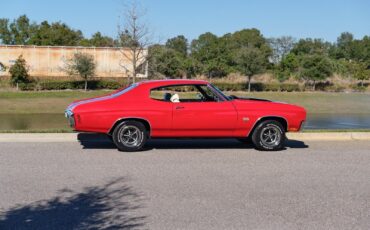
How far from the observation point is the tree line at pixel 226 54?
49.3 m

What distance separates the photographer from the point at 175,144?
1138cm

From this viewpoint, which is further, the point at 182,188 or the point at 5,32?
the point at 5,32

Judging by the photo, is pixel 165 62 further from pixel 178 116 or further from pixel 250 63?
pixel 178 116

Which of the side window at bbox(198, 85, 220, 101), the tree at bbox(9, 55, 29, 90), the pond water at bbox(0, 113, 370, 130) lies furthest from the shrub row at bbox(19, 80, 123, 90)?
the side window at bbox(198, 85, 220, 101)

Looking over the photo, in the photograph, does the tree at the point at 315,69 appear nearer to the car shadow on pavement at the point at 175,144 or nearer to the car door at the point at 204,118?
the car shadow on pavement at the point at 175,144

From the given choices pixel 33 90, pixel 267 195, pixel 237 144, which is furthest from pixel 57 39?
pixel 267 195

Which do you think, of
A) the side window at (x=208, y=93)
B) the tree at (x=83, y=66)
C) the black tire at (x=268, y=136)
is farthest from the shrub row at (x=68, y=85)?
the black tire at (x=268, y=136)

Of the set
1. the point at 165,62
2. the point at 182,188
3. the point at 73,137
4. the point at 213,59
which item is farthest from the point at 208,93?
the point at 213,59

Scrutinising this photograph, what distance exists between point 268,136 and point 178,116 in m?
1.87

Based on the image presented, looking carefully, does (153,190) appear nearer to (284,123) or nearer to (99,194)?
(99,194)

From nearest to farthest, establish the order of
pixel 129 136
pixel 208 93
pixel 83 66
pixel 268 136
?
1. pixel 129 136
2. pixel 268 136
3. pixel 208 93
4. pixel 83 66

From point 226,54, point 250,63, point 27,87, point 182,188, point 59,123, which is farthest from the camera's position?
point 226,54

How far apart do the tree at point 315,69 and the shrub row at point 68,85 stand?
63.9 feet

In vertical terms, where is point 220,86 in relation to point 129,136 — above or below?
above
